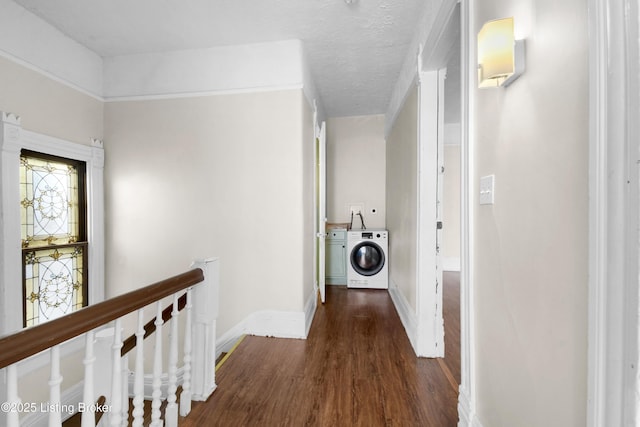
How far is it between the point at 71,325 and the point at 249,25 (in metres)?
2.60

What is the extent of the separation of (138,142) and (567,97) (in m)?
3.55

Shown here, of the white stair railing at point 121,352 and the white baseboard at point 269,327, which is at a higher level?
the white stair railing at point 121,352

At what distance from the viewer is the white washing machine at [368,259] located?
13.9ft

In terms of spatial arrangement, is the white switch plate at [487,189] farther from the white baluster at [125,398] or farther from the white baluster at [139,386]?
the white baluster at [125,398]

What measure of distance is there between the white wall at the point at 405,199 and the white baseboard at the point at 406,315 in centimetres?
6

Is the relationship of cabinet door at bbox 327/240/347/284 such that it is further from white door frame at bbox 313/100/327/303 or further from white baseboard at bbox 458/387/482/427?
white baseboard at bbox 458/387/482/427

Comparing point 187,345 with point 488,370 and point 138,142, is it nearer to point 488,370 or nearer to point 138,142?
point 488,370

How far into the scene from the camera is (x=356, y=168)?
4883 millimetres

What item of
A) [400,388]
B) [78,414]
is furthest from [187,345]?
[78,414]

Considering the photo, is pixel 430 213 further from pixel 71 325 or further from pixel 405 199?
pixel 71 325

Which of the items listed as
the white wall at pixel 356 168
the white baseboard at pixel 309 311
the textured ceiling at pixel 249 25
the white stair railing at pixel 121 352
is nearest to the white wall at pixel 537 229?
the textured ceiling at pixel 249 25

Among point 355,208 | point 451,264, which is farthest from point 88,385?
point 451,264

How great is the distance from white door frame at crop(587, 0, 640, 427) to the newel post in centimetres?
171

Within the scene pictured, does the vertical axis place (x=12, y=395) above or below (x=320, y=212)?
below
